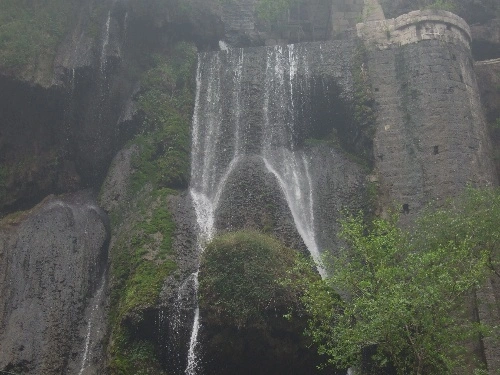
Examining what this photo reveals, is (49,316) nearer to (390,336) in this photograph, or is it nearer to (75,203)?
(75,203)

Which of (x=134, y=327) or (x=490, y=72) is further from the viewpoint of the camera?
(x=490, y=72)

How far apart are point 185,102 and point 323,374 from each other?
55.3ft

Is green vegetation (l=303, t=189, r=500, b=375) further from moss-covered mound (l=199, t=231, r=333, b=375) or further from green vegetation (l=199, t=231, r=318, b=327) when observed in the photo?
green vegetation (l=199, t=231, r=318, b=327)

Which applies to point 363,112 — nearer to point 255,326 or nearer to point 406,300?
point 255,326

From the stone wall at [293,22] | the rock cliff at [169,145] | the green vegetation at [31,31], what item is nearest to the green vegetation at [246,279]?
the rock cliff at [169,145]

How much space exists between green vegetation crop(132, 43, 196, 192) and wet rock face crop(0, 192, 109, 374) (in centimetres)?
343

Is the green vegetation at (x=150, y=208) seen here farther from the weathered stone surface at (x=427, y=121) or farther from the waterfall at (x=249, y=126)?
the weathered stone surface at (x=427, y=121)

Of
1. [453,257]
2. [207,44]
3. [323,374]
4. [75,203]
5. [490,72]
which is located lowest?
[323,374]

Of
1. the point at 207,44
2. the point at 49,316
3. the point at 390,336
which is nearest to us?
the point at 390,336

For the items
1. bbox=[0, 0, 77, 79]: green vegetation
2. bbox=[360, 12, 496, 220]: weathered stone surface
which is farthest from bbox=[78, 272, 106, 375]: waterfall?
bbox=[360, 12, 496, 220]: weathered stone surface

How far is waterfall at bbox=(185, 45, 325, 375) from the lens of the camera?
82.9 ft

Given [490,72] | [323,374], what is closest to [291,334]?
[323,374]

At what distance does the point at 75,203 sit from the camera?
1027 inches

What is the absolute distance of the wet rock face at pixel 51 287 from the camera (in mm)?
19766
